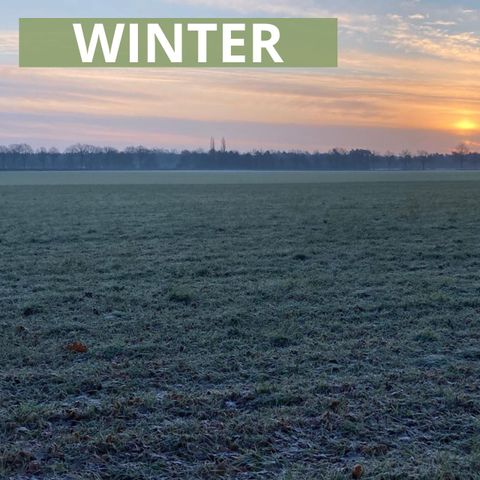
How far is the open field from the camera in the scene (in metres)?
4.36

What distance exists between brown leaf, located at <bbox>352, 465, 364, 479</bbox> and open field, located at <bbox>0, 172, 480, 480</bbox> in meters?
0.05

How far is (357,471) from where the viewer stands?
4.11 metres

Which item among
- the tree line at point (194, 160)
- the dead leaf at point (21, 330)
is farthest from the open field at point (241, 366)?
the tree line at point (194, 160)

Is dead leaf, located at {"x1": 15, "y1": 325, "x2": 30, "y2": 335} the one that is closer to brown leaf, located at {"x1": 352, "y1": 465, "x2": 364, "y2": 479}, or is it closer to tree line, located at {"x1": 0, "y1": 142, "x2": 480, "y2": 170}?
brown leaf, located at {"x1": 352, "y1": 465, "x2": 364, "y2": 479}

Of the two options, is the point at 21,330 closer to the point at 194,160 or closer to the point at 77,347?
the point at 77,347

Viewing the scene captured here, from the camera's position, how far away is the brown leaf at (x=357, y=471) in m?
4.07

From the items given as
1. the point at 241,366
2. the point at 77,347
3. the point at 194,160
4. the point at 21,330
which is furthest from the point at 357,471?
the point at 194,160

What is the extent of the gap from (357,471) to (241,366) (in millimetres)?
2282

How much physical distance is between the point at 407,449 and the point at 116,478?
7.27 feet

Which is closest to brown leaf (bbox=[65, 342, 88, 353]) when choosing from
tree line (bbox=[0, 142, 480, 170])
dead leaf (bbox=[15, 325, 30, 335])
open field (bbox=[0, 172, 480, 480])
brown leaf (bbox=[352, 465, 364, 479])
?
open field (bbox=[0, 172, 480, 480])

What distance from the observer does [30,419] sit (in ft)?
16.1

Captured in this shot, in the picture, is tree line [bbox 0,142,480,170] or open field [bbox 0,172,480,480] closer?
open field [bbox 0,172,480,480]

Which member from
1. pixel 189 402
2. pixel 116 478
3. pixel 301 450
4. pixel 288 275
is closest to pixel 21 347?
pixel 189 402

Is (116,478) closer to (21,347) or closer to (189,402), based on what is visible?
(189,402)
